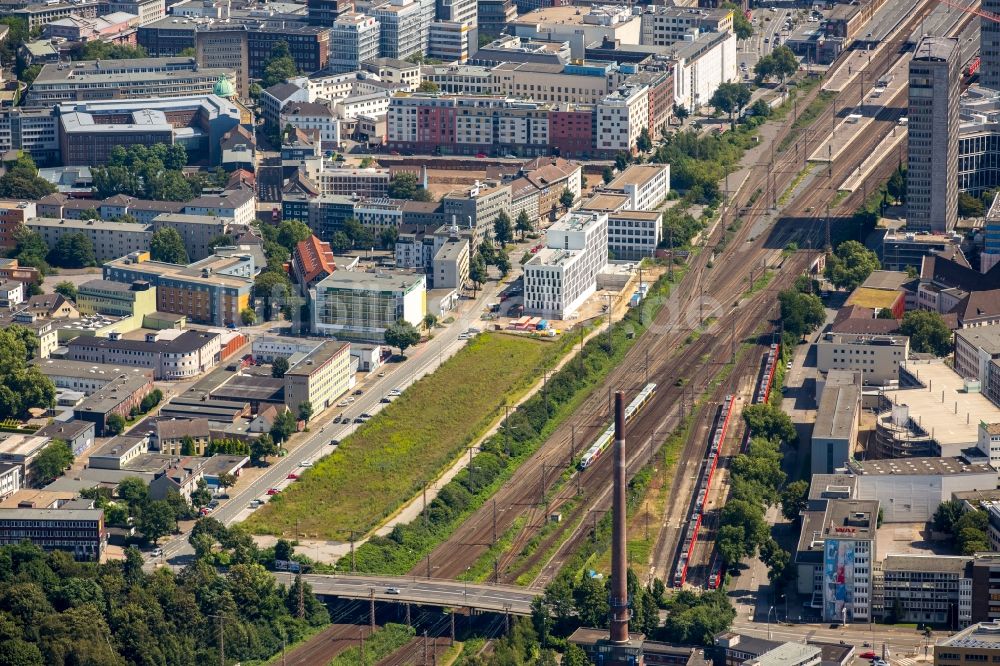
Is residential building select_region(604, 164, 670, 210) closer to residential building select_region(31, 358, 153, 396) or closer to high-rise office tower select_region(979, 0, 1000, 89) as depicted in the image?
high-rise office tower select_region(979, 0, 1000, 89)

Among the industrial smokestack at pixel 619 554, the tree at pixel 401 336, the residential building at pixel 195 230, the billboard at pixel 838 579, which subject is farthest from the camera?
the residential building at pixel 195 230

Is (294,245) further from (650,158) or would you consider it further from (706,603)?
(706,603)

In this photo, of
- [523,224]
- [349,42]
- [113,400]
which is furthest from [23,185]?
[113,400]

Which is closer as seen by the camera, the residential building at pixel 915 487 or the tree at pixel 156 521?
the tree at pixel 156 521

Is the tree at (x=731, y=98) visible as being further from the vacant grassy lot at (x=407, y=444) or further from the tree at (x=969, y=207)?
the vacant grassy lot at (x=407, y=444)

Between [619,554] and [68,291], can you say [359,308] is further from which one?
[619,554]

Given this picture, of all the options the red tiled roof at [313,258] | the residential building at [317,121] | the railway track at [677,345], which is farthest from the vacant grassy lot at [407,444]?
the residential building at [317,121]

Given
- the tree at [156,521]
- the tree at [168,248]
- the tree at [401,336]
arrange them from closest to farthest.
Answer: the tree at [156,521]
the tree at [401,336]
the tree at [168,248]
